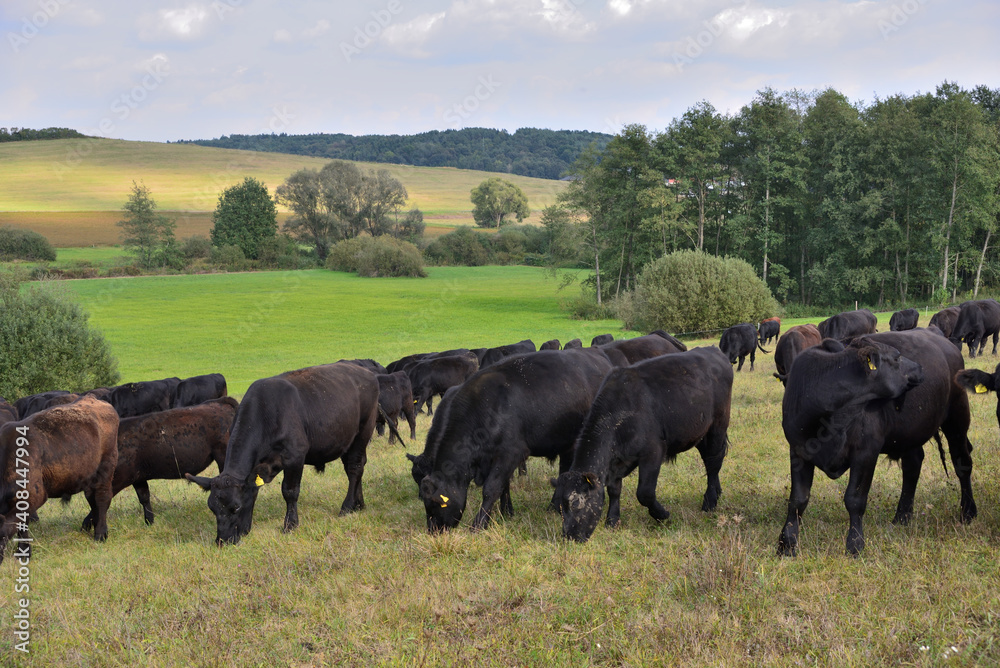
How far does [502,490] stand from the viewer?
7672mm

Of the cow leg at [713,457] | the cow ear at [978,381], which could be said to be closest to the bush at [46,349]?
the cow leg at [713,457]

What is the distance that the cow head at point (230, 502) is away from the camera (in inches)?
303

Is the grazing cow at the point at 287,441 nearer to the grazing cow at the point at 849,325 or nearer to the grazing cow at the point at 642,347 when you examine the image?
the grazing cow at the point at 642,347

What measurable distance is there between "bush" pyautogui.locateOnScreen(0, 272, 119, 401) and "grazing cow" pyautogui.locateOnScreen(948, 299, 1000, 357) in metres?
32.2

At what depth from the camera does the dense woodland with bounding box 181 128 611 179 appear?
518 feet

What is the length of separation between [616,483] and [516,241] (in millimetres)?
101896

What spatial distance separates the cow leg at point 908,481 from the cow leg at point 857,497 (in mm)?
830

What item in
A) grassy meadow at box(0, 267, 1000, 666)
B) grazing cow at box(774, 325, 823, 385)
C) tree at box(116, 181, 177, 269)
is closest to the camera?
grassy meadow at box(0, 267, 1000, 666)

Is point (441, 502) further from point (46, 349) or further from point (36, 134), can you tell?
point (36, 134)

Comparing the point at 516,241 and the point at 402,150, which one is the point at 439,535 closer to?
the point at 516,241

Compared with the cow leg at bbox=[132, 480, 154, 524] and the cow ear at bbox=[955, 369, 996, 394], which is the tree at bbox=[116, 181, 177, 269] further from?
the cow ear at bbox=[955, 369, 996, 394]

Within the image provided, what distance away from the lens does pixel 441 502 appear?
7324 millimetres

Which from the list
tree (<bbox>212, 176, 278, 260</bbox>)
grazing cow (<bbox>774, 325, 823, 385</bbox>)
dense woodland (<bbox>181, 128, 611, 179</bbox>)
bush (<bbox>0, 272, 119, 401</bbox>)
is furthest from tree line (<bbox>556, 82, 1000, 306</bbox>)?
dense woodland (<bbox>181, 128, 611, 179</bbox>)

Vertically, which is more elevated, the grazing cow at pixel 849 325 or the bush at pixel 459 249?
the bush at pixel 459 249
